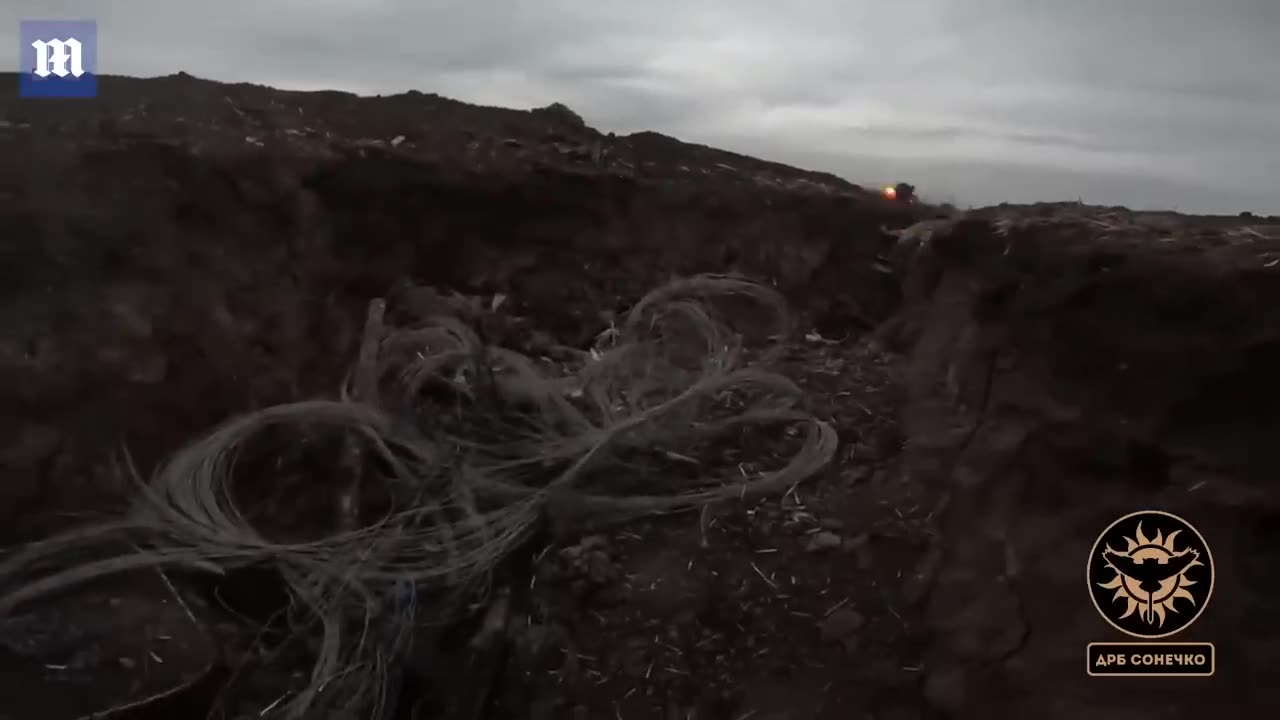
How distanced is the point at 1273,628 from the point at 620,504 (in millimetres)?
1372

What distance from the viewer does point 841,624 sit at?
189 cm

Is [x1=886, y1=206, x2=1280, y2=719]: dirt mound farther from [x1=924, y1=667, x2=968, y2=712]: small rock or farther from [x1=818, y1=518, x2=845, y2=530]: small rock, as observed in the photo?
[x1=818, y1=518, x2=845, y2=530]: small rock

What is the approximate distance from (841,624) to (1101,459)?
0.65 metres

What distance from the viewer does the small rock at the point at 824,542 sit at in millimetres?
2055

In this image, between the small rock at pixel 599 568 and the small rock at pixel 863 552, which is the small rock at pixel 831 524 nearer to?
the small rock at pixel 863 552

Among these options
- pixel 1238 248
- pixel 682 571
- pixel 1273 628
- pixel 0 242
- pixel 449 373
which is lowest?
pixel 682 571

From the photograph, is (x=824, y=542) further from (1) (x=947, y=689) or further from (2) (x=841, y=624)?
(1) (x=947, y=689)

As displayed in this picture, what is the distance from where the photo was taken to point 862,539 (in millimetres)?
2049

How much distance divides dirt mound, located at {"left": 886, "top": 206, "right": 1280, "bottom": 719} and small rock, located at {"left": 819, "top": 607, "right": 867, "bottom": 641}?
0.52ft

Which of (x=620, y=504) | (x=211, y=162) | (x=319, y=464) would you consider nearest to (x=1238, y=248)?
(x=620, y=504)

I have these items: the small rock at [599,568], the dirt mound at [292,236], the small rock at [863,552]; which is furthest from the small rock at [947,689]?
the dirt mound at [292,236]

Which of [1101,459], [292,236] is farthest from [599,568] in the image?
[292,236]

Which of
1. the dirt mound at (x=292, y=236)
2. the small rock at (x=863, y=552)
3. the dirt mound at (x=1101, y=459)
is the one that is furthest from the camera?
the dirt mound at (x=292, y=236)

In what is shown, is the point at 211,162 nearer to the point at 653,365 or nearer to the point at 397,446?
the point at 397,446
